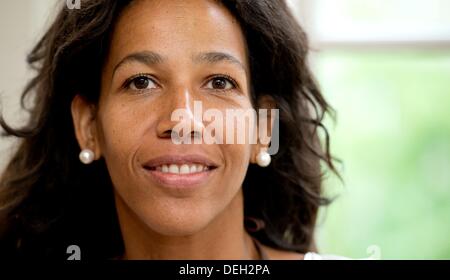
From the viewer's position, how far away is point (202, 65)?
2.73 feet

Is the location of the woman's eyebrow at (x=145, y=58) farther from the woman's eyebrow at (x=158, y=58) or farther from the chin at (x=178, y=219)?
the chin at (x=178, y=219)

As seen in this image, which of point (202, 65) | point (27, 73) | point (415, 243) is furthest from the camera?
point (27, 73)

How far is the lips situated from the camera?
2.72 feet

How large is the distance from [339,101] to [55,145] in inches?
18.7

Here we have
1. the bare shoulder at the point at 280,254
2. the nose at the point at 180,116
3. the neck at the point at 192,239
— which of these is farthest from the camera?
the bare shoulder at the point at 280,254

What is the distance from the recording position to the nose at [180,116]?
813mm

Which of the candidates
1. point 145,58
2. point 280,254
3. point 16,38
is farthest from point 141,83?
point 280,254

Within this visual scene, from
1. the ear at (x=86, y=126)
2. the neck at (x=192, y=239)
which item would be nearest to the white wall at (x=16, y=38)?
the ear at (x=86, y=126)

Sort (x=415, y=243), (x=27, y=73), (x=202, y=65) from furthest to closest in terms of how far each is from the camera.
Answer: (x=27, y=73) < (x=415, y=243) < (x=202, y=65)

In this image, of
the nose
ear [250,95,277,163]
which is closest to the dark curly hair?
ear [250,95,277,163]

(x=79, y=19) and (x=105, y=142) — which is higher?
(x=79, y=19)

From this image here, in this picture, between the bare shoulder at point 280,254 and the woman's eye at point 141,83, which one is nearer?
the woman's eye at point 141,83
